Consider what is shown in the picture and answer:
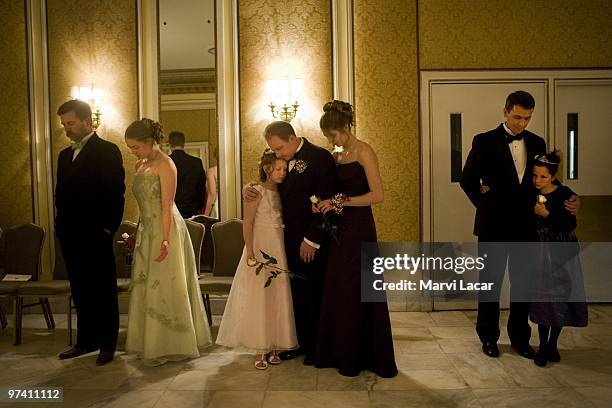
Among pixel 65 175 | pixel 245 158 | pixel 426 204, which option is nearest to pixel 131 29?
pixel 245 158

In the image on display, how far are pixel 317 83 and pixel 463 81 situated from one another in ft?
4.32

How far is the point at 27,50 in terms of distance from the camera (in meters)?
5.79

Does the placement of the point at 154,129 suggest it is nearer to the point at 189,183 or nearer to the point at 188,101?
the point at 189,183

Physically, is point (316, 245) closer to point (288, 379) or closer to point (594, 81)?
point (288, 379)

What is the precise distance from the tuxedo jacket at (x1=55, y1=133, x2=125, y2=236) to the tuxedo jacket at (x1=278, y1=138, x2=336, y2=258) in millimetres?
1139

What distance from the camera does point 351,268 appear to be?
380cm

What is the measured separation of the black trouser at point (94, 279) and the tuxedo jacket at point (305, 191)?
1.24 meters

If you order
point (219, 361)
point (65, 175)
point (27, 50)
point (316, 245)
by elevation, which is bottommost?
point (219, 361)

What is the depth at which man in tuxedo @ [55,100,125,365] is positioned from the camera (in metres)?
4.19

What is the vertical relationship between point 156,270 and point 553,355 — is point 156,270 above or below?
above

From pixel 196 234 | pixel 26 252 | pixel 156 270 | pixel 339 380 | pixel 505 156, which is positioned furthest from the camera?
pixel 196 234

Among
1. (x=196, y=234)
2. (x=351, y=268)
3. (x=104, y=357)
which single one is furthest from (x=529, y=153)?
(x=104, y=357)

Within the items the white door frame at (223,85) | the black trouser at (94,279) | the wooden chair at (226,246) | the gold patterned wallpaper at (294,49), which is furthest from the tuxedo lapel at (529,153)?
the black trouser at (94,279)

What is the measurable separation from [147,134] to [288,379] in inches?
70.4
